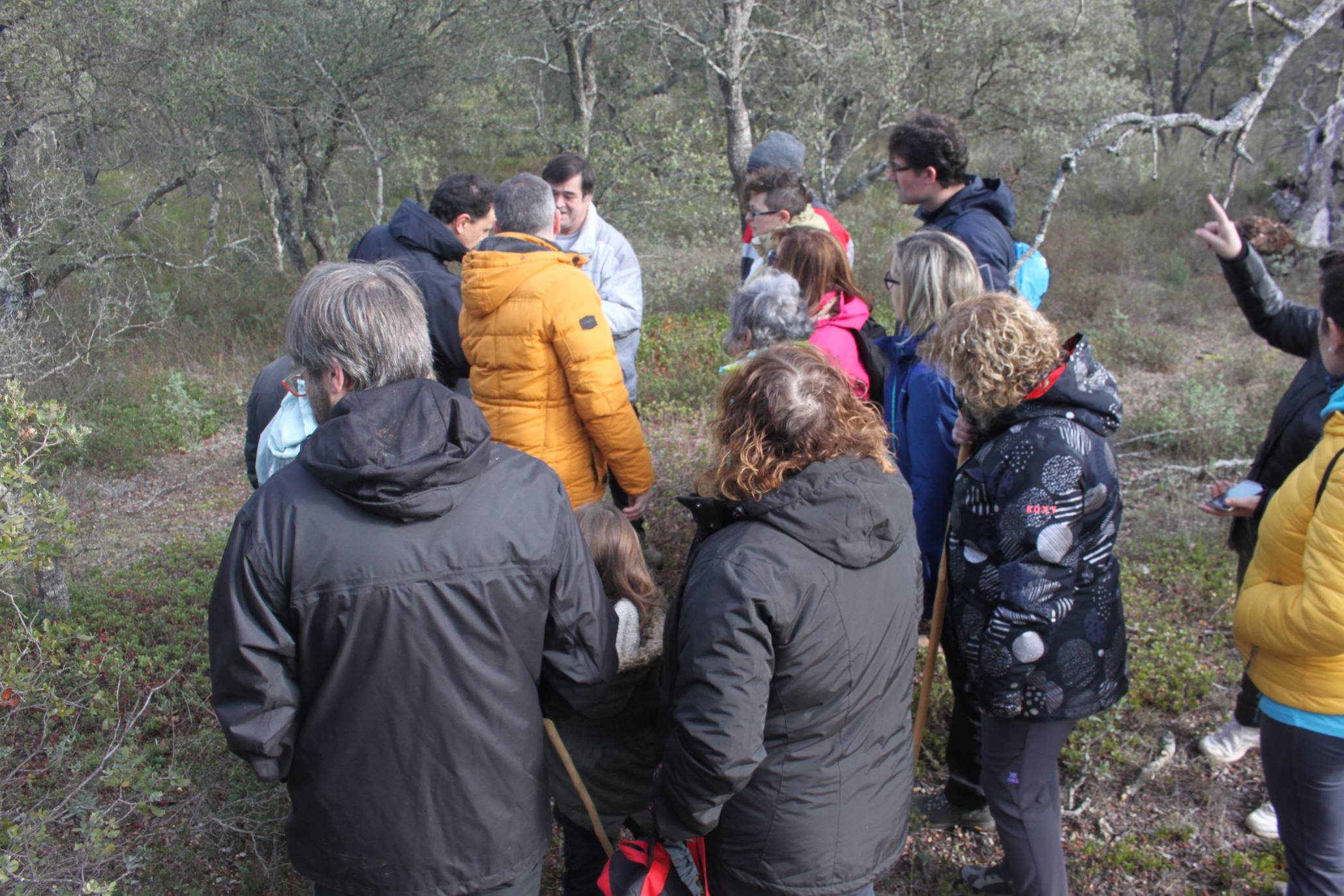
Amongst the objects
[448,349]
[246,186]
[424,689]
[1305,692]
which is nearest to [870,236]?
[246,186]

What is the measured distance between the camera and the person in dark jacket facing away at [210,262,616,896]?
1.70 m

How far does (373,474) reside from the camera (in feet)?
5.44

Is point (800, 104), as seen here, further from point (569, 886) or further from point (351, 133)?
point (569, 886)

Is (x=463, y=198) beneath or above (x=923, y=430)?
above

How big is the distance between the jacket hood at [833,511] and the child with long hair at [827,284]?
151cm

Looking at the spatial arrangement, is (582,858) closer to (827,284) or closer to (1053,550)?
(1053,550)

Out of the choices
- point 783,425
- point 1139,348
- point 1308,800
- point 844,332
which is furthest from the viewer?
point 1139,348

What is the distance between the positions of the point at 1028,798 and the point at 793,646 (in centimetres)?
110

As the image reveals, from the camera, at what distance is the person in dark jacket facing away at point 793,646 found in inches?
71.4

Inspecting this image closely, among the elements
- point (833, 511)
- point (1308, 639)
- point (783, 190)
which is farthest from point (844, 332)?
point (1308, 639)

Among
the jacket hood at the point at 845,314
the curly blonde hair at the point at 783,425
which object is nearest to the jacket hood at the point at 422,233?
the jacket hood at the point at 845,314

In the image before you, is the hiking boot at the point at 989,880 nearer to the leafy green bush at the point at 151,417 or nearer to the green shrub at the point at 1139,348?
the green shrub at the point at 1139,348

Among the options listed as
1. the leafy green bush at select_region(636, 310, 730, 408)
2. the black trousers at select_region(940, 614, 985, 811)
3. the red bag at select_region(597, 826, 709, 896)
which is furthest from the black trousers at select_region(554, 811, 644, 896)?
the leafy green bush at select_region(636, 310, 730, 408)

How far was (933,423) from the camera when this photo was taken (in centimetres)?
313
